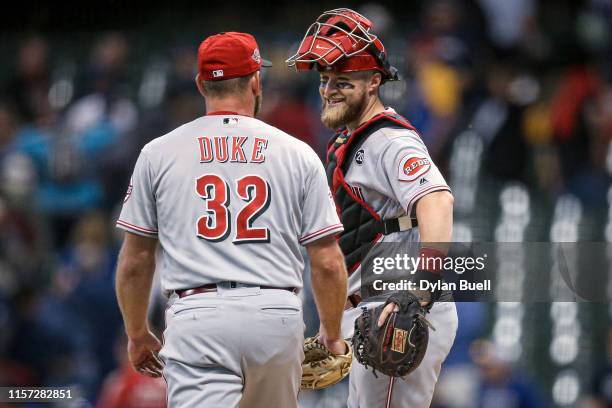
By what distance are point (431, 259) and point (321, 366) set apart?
1.96 ft

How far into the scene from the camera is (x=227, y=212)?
3.33 m

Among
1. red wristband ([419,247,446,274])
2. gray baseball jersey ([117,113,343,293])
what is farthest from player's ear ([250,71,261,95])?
red wristband ([419,247,446,274])

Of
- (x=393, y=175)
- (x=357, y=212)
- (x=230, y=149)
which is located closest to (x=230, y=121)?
(x=230, y=149)

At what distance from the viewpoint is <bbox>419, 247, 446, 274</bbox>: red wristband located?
3.67 m

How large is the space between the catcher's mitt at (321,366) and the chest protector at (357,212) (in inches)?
13.0

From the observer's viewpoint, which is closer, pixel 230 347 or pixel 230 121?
pixel 230 347

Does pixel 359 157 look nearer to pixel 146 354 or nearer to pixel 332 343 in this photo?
pixel 332 343

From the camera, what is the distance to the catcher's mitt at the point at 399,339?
12.0 ft

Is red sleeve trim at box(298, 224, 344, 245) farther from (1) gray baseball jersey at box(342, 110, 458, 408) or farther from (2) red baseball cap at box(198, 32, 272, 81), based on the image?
(2) red baseball cap at box(198, 32, 272, 81)

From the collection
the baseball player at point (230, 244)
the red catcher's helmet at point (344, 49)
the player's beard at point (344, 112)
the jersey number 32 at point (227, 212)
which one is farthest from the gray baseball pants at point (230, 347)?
the red catcher's helmet at point (344, 49)

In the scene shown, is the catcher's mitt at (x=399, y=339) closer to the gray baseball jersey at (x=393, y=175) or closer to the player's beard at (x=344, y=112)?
the gray baseball jersey at (x=393, y=175)

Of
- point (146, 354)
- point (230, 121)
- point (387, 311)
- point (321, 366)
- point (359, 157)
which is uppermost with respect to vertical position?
point (230, 121)

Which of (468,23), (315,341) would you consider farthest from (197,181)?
(468,23)

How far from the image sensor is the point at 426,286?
3.73m
